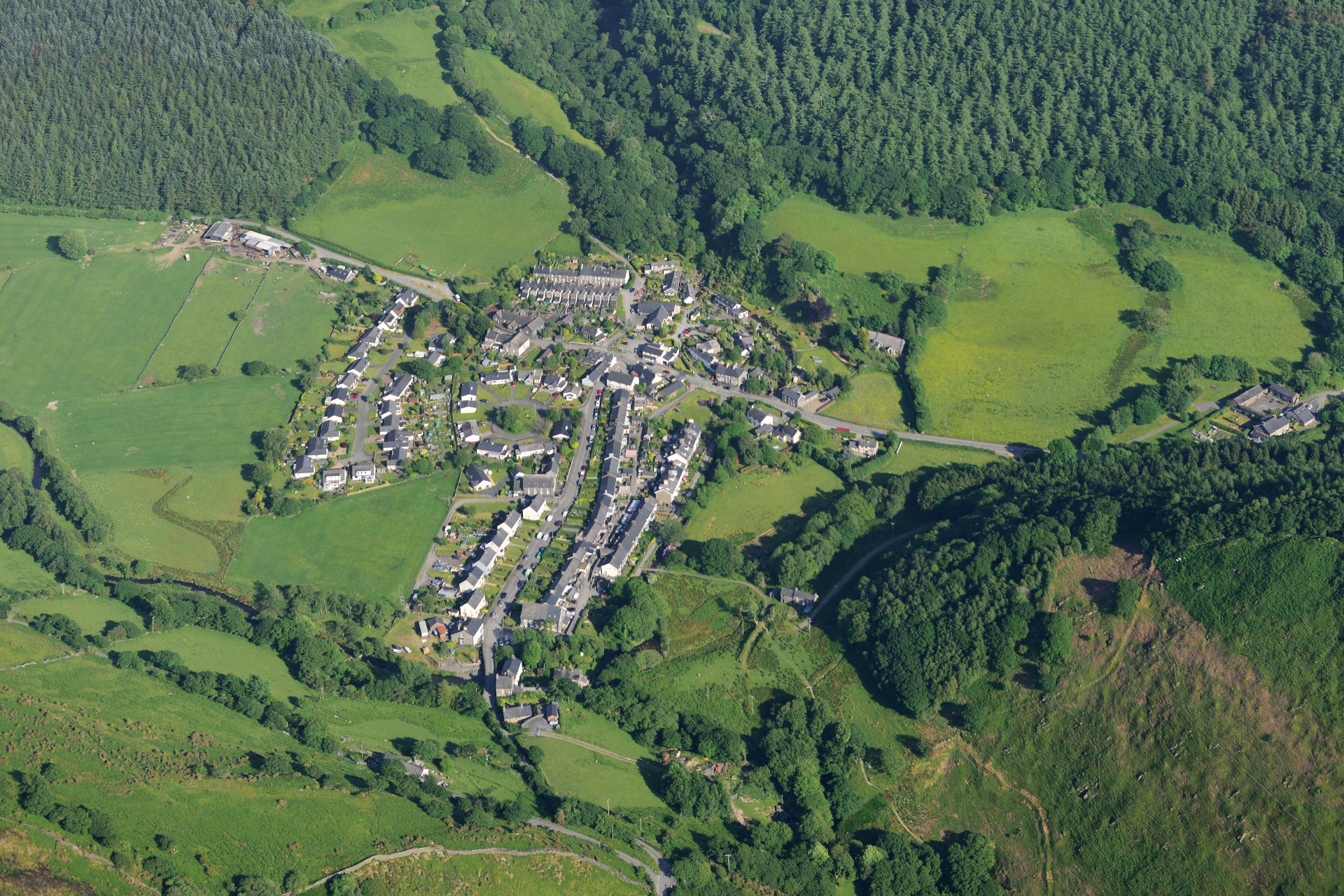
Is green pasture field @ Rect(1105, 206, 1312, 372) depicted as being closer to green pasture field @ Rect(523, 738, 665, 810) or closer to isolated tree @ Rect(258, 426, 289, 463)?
green pasture field @ Rect(523, 738, 665, 810)

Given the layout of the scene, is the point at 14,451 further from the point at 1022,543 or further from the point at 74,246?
the point at 1022,543

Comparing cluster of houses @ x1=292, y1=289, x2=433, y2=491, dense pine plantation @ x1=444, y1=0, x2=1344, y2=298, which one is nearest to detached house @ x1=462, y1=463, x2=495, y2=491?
cluster of houses @ x1=292, y1=289, x2=433, y2=491

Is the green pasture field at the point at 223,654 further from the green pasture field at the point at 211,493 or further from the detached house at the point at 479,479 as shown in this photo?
the detached house at the point at 479,479

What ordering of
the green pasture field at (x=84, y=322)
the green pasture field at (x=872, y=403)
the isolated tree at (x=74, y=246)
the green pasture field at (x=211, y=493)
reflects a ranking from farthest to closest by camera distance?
the isolated tree at (x=74, y=246), the green pasture field at (x=84, y=322), the green pasture field at (x=872, y=403), the green pasture field at (x=211, y=493)

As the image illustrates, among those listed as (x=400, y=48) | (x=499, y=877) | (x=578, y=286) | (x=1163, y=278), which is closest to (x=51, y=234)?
(x=400, y=48)

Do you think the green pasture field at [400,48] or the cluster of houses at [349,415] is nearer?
the cluster of houses at [349,415]

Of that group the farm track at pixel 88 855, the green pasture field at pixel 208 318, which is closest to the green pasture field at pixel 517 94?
the green pasture field at pixel 208 318
